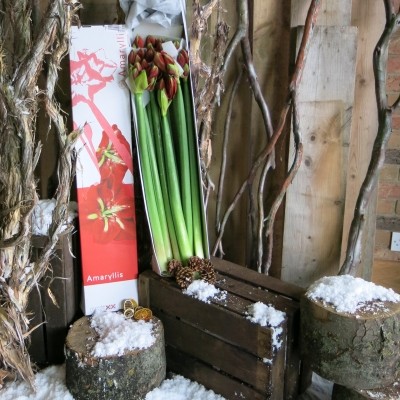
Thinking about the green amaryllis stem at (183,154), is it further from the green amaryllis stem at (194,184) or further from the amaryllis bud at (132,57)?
the amaryllis bud at (132,57)

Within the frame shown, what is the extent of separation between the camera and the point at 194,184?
4.78ft

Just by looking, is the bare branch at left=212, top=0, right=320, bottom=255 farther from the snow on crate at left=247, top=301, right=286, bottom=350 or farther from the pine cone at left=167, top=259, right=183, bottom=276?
the snow on crate at left=247, top=301, right=286, bottom=350

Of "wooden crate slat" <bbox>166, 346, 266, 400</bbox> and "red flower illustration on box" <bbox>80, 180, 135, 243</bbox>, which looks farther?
"red flower illustration on box" <bbox>80, 180, 135, 243</bbox>

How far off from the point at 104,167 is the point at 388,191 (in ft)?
4.03

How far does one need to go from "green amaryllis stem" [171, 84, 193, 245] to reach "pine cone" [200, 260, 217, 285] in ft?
0.34

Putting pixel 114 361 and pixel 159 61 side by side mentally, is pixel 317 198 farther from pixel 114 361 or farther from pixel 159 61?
pixel 114 361

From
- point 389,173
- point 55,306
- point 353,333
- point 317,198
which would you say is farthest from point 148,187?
point 389,173

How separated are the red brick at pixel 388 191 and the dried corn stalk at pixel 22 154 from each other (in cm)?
132

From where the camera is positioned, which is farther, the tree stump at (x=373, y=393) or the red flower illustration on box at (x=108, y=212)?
the red flower illustration on box at (x=108, y=212)

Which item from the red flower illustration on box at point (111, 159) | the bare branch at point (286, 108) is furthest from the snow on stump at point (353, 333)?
the red flower illustration on box at point (111, 159)

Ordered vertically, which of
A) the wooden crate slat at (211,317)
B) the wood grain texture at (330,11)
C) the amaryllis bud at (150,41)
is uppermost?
the wood grain texture at (330,11)

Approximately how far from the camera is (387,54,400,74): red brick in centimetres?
179

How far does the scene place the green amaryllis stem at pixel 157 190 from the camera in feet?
4.67

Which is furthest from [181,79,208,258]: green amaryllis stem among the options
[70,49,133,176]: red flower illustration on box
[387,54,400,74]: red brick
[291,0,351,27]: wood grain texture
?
[387,54,400,74]: red brick
